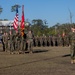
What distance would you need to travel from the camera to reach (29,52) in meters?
25.5

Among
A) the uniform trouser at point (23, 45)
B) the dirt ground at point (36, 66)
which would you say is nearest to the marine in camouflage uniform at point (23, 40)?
the uniform trouser at point (23, 45)

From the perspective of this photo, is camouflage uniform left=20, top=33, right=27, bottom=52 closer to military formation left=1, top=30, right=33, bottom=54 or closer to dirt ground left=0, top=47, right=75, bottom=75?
military formation left=1, top=30, right=33, bottom=54

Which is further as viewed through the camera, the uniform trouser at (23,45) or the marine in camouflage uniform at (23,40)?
the uniform trouser at (23,45)

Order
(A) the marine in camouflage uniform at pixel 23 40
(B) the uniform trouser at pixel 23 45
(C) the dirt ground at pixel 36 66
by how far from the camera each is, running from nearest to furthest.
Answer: (C) the dirt ground at pixel 36 66
(A) the marine in camouflage uniform at pixel 23 40
(B) the uniform trouser at pixel 23 45

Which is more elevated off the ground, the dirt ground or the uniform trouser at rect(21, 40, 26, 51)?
the uniform trouser at rect(21, 40, 26, 51)

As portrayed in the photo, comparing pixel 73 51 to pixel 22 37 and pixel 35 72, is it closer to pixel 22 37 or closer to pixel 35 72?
pixel 35 72

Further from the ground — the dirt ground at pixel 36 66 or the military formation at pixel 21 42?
the military formation at pixel 21 42

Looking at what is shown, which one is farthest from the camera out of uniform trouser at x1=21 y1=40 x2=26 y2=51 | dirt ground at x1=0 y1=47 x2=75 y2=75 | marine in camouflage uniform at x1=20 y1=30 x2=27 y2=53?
uniform trouser at x1=21 y1=40 x2=26 y2=51

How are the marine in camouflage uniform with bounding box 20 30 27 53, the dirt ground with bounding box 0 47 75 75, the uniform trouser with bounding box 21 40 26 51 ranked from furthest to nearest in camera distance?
the uniform trouser with bounding box 21 40 26 51
the marine in camouflage uniform with bounding box 20 30 27 53
the dirt ground with bounding box 0 47 75 75

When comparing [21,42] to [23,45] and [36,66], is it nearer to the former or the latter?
[23,45]

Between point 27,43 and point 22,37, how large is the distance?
663mm

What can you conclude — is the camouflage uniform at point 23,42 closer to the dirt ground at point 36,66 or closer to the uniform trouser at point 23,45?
the uniform trouser at point 23,45

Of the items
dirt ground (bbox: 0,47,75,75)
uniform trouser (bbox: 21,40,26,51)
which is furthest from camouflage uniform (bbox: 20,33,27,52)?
dirt ground (bbox: 0,47,75,75)

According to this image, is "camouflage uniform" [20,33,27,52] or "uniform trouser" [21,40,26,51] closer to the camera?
"camouflage uniform" [20,33,27,52]
